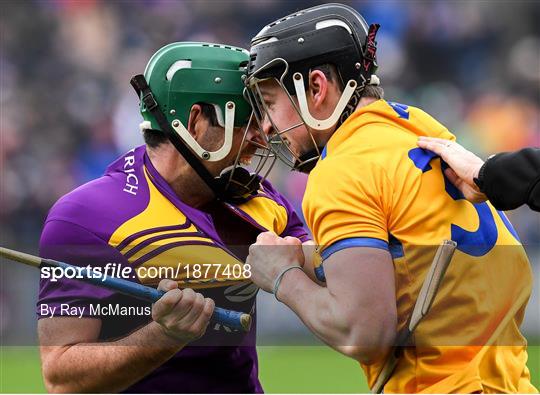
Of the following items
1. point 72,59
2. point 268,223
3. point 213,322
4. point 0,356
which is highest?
point 72,59

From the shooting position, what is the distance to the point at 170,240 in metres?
3.65

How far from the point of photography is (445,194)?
2.94 m

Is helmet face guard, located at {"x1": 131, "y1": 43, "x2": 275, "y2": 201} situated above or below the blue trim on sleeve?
above

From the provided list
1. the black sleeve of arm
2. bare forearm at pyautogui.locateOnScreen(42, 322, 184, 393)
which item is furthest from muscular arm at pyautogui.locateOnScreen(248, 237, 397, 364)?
bare forearm at pyautogui.locateOnScreen(42, 322, 184, 393)

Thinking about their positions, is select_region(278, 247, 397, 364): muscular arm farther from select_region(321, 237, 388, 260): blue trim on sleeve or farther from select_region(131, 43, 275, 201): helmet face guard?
select_region(131, 43, 275, 201): helmet face guard

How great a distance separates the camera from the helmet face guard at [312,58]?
3.15 metres

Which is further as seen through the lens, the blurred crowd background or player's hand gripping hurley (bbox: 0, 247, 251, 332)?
the blurred crowd background

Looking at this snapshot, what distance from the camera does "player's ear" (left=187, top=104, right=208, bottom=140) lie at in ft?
12.5

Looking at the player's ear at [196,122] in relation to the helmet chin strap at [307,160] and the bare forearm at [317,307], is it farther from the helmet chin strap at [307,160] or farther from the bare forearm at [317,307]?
the bare forearm at [317,307]

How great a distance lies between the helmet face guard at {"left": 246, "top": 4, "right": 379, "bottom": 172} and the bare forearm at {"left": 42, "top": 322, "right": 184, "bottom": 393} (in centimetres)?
80

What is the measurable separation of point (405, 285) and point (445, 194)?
299mm

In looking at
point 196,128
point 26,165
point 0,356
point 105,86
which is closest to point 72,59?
point 105,86

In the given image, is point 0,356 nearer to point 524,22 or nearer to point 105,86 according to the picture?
point 105,86

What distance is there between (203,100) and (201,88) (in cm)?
5
